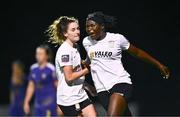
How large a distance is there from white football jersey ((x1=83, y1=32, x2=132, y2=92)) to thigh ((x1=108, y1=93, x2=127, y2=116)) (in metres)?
0.19

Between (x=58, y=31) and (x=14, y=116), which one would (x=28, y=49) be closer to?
(x=14, y=116)

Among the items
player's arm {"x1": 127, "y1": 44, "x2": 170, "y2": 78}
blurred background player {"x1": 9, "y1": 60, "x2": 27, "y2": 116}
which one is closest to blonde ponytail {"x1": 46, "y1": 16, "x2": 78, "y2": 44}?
player's arm {"x1": 127, "y1": 44, "x2": 170, "y2": 78}

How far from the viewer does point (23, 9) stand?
61.1 ft

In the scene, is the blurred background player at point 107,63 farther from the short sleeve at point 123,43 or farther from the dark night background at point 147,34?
the dark night background at point 147,34

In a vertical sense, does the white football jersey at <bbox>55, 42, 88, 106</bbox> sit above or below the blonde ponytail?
below

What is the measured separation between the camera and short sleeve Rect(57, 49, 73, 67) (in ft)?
29.8

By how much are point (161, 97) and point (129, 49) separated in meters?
8.04

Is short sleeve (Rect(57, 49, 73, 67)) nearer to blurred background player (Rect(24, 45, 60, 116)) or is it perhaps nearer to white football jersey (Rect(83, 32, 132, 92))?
white football jersey (Rect(83, 32, 132, 92))

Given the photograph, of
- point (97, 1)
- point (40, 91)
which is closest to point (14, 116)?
point (40, 91)

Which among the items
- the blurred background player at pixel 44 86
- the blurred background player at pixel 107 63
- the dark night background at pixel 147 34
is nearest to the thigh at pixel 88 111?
the blurred background player at pixel 107 63

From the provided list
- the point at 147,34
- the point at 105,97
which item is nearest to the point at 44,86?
the point at 105,97

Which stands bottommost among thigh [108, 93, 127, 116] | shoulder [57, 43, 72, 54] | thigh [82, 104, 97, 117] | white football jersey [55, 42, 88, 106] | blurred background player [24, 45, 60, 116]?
blurred background player [24, 45, 60, 116]

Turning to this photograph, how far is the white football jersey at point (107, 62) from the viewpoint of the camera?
9.27 meters

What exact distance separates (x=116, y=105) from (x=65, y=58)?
851mm
